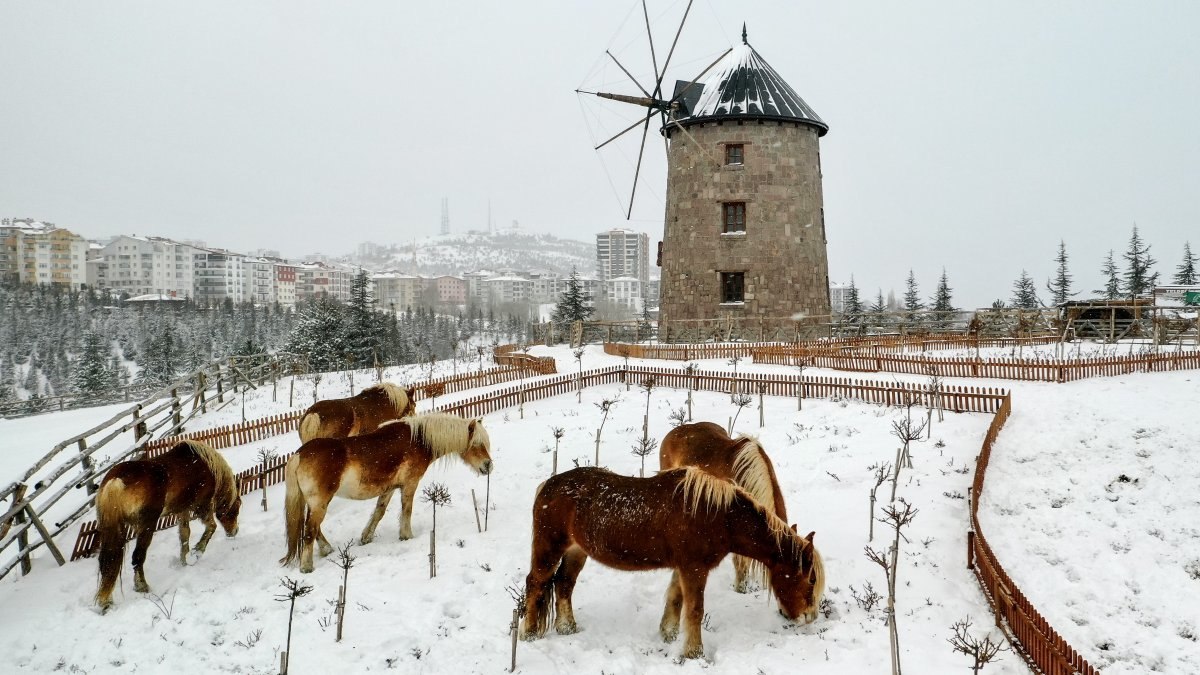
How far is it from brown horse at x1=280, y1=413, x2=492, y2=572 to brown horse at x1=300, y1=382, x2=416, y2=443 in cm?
279

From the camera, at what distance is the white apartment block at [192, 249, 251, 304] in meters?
136

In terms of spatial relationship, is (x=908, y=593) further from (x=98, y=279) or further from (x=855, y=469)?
(x=98, y=279)

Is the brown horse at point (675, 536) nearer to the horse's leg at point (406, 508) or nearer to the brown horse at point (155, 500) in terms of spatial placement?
the horse's leg at point (406, 508)

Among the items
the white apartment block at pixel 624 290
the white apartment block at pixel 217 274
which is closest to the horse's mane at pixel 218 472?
the white apartment block at pixel 217 274

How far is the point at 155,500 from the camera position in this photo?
26.0 ft

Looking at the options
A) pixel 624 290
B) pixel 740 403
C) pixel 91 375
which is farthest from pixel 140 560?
pixel 624 290

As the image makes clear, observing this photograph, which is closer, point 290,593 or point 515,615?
point 515,615

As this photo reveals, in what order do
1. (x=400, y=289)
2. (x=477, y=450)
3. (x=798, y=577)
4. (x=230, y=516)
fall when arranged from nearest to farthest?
1. (x=798, y=577)
2. (x=230, y=516)
3. (x=477, y=450)
4. (x=400, y=289)

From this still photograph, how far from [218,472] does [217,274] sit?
149m

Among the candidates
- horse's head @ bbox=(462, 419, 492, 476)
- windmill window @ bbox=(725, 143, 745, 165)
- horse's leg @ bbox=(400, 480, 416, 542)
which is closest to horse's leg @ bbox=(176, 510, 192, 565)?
horse's leg @ bbox=(400, 480, 416, 542)

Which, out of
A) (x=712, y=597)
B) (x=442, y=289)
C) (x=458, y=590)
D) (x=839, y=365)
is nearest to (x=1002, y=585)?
(x=712, y=597)

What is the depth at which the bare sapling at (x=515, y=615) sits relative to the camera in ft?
20.4

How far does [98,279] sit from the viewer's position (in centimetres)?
13175

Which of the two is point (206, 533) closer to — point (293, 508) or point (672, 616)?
point (293, 508)
